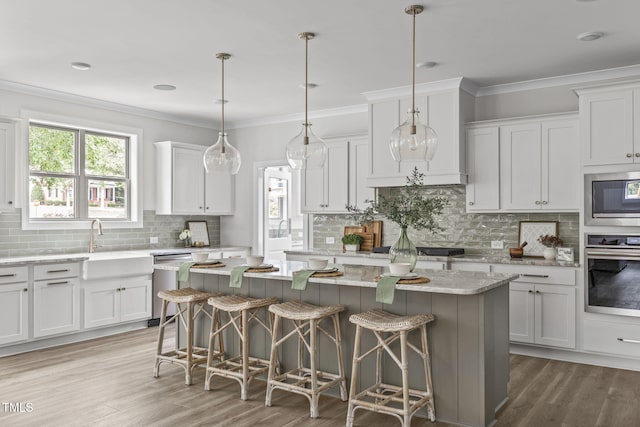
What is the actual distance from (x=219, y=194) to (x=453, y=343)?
4903 millimetres

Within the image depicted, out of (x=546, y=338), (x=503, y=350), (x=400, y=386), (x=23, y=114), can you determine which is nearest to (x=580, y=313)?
(x=546, y=338)

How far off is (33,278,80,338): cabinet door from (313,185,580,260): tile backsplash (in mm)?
3471

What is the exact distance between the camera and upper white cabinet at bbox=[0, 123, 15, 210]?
500 cm

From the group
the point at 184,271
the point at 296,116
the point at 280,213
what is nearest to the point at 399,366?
the point at 184,271

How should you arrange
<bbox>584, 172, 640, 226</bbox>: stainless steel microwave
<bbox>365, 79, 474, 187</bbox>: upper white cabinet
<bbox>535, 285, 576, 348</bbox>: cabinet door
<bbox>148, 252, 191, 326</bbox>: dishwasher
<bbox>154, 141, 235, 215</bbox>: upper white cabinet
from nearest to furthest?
<bbox>584, 172, 640, 226</bbox>: stainless steel microwave
<bbox>535, 285, 576, 348</bbox>: cabinet door
<bbox>365, 79, 474, 187</bbox>: upper white cabinet
<bbox>148, 252, 191, 326</bbox>: dishwasher
<bbox>154, 141, 235, 215</bbox>: upper white cabinet

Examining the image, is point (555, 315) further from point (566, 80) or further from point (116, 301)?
point (116, 301)

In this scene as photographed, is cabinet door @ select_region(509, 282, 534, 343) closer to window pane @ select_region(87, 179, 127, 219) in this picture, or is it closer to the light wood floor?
the light wood floor

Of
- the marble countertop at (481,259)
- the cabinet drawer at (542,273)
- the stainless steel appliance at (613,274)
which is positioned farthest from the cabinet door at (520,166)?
the stainless steel appliance at (613,274)

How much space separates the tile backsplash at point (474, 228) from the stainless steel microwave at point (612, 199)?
A: 62 centimetres

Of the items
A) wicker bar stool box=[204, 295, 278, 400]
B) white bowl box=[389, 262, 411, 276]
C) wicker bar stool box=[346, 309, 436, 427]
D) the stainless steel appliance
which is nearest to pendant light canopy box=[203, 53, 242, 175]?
wicker bar stool box=[204, 295, 278, 400]

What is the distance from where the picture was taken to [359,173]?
624cm

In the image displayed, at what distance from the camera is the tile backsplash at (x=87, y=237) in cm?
545

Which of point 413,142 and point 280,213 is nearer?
point 413,142

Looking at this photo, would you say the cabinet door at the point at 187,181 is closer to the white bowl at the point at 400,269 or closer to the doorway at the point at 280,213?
the doorway at the point at 280,213
